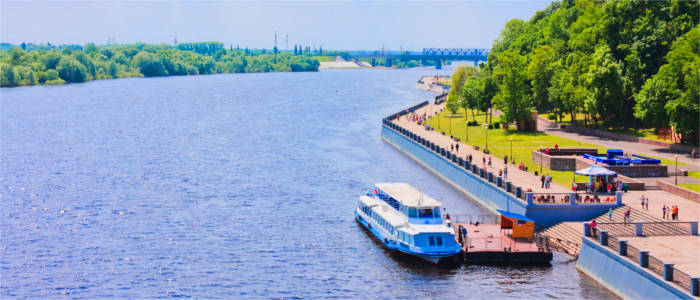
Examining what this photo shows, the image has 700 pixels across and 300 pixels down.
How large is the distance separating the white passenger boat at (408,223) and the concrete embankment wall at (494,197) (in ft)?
23.7

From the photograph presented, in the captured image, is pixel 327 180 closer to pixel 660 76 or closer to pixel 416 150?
pixel 416 150

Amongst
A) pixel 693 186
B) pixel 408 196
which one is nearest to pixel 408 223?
pixel 408 196

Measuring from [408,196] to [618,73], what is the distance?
46.9m

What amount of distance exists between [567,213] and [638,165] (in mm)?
14677

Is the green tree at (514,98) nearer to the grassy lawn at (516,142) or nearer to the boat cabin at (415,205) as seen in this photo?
the grassy lawn at (516,142)

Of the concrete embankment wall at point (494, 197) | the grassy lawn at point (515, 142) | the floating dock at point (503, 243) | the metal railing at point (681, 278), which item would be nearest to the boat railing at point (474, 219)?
the concrete embankment wall at point (494, 197)

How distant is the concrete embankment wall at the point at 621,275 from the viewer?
3881 cm

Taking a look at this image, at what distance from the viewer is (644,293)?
40531 millimetres

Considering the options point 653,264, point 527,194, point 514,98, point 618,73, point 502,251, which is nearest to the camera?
point 653,264

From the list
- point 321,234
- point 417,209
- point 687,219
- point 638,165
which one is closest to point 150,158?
point 321,234

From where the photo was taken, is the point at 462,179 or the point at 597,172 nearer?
the point at 597,172

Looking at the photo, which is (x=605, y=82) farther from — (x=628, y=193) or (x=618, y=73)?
(x=628, y=193)

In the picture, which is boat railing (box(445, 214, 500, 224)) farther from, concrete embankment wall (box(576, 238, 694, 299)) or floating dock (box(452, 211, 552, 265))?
concrete embankment wall (box(576, 238, 694, 299))

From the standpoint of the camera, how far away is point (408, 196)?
5928 centimetres
